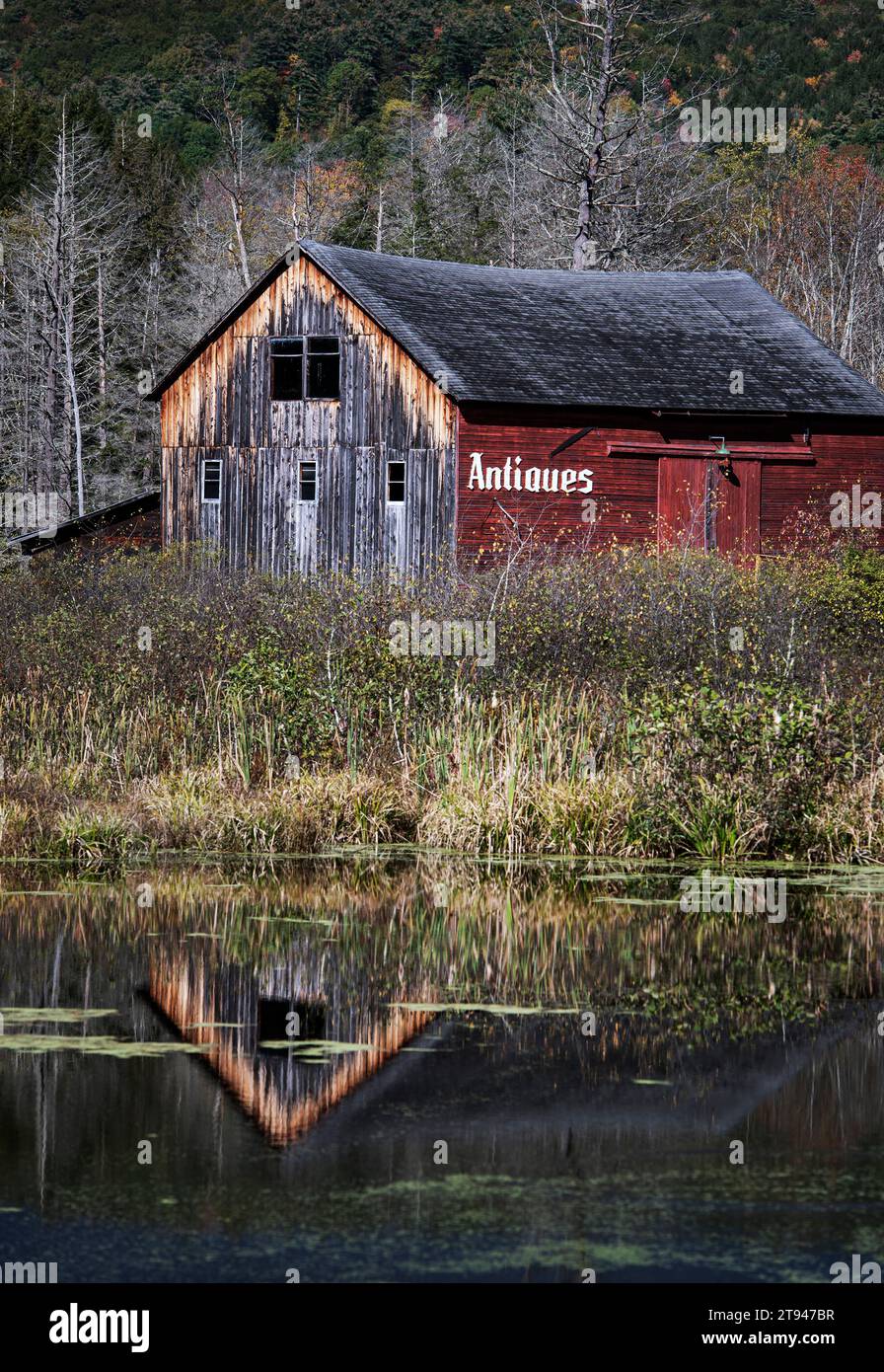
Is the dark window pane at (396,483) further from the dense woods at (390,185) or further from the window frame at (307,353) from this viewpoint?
the dense woods at (390,185)

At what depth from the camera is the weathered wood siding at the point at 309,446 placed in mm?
33969

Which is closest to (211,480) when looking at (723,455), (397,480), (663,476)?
(397,480)

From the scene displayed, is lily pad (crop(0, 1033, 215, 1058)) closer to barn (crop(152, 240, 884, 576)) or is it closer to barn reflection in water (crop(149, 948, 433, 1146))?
barn reflection in water (crop(149, 948, 433, 1146))

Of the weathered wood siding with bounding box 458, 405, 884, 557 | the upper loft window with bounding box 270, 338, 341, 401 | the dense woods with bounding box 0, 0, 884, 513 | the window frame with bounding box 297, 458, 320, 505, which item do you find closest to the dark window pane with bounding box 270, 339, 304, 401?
the upper loft window with bounding box 270, 338, 341, 401

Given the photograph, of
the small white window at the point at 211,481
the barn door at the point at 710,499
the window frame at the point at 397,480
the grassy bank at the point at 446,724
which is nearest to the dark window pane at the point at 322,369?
the window frame at the point at 397,480

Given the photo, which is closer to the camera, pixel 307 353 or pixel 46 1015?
pixel 46 1015

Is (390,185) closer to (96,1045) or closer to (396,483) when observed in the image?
(396,483)

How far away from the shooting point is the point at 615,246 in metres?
47.6

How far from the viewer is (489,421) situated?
33438 millimetres

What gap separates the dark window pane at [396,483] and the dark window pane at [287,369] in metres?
2.60

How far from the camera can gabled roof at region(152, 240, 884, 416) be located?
1334 inches

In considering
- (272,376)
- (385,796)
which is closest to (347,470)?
(272,376)

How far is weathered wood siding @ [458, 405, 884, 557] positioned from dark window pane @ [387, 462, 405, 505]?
1526mm

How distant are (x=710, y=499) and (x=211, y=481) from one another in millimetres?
9548
